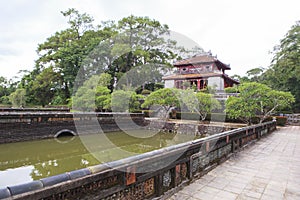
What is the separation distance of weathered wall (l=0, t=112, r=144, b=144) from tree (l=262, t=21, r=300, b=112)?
49.6ft

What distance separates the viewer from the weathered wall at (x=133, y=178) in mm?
1242

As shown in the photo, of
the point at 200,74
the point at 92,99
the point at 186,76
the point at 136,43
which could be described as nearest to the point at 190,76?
the point at 186,76

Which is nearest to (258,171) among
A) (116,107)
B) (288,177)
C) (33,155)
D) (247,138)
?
(288,177)

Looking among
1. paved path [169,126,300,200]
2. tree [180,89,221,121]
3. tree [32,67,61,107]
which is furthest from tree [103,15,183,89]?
paved path [169,126,300,200]

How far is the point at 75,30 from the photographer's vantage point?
985 inches

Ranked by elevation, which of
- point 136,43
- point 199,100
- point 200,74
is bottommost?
point 199,100

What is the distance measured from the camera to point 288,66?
53.9 ft

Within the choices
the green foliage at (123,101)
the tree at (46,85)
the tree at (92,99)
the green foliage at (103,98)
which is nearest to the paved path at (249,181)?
the green foliage at (123,101)

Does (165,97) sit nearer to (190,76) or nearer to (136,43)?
(190,76)

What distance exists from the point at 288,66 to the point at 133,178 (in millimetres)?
18938

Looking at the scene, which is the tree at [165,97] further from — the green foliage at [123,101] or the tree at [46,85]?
the tree at [46,85]

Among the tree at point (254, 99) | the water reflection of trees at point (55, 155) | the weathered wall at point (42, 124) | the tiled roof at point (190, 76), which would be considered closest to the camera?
the water reflection of trees at point (55, 155)

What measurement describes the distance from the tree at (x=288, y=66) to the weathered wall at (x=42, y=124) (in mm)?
15125

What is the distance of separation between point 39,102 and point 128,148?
21.1m
